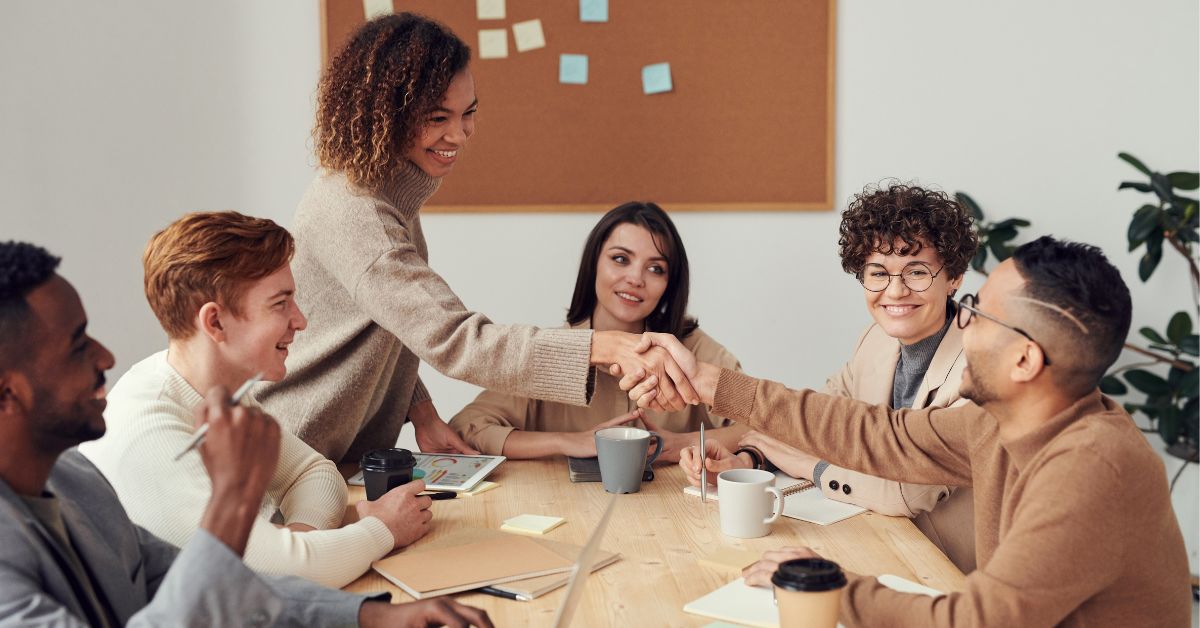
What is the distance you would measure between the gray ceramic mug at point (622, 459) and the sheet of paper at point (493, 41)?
1888mm

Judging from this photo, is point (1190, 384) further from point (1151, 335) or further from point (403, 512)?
point (403, 512)

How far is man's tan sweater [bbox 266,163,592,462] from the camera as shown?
1.78 metres

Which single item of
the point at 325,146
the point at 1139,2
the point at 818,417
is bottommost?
the point at 818,417

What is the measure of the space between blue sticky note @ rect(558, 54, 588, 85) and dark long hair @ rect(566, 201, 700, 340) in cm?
88

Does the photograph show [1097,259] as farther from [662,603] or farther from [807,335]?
[807,335]

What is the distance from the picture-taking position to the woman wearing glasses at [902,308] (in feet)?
6.36

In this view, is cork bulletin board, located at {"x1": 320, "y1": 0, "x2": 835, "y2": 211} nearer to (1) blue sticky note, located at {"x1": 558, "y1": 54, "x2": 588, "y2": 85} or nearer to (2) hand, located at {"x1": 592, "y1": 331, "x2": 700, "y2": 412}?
(1) blue sticky note, located at {"x1": 558, "y1": 54, "x2": 588, "y2": 85}

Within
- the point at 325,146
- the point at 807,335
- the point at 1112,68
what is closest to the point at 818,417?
the point at 325,146

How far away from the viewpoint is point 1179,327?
121 inches

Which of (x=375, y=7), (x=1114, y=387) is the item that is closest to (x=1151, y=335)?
(x=1114, y=387)

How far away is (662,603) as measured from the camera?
4.19 feet

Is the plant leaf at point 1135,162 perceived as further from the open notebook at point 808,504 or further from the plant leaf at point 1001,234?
the open notebook at point 808,504

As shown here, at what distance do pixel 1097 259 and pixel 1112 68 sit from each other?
2.48 metres

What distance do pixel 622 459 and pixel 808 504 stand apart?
331 millimetres
